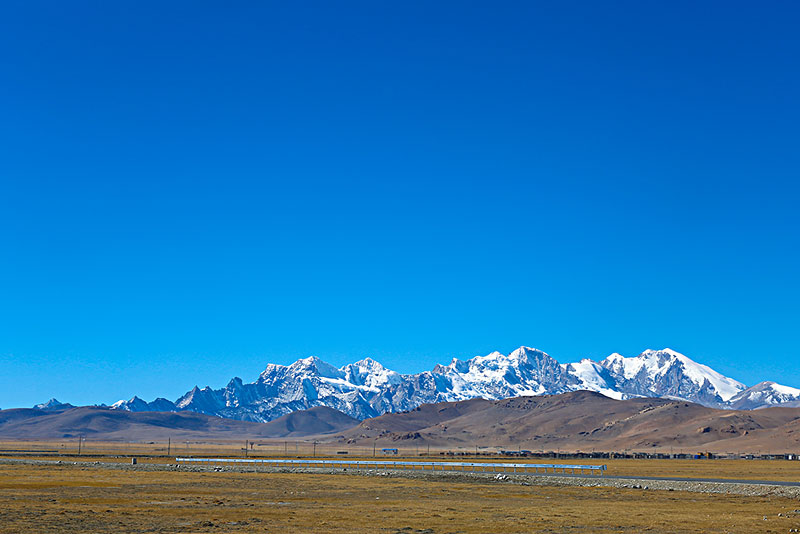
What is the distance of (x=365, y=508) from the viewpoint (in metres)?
65.2

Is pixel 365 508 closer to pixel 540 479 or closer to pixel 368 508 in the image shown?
pixel 368 508

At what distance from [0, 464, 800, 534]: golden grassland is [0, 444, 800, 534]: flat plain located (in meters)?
0.08

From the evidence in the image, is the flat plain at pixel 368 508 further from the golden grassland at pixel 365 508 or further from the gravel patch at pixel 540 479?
the gravel patch at pixel 540 479

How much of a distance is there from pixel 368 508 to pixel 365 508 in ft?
0.77

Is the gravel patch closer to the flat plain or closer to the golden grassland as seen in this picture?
the flat plain

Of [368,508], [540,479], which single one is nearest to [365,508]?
[368,508]

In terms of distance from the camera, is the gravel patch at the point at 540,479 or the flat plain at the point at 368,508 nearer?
the flat plain at the point at 368,508

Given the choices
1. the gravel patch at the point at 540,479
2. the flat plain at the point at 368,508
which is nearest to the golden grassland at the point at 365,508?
the flat plain at the point at 368,508

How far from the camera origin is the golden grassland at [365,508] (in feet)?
172

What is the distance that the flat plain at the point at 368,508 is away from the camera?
2061 inches

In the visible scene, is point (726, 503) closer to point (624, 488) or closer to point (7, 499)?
point (624, 488)

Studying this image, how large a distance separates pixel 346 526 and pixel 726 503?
115 feet

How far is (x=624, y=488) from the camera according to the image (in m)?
90.1

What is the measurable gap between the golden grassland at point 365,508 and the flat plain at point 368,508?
8cm
